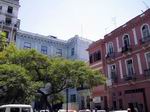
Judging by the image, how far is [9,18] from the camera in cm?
4050

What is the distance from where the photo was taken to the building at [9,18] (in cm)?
3909

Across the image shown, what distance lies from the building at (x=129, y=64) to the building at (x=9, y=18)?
18.4m

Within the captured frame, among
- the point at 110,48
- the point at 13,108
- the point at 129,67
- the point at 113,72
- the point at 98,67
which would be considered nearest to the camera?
the point at 13,108

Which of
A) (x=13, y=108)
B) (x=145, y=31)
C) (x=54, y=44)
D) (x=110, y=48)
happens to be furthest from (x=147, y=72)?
(x=54, y=44)

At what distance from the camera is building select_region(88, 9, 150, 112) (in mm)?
24500

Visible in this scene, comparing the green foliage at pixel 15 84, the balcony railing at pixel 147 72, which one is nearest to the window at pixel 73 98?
the balcony railing at pixel 147 72

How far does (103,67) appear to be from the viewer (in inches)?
1232

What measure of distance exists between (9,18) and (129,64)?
25315mm

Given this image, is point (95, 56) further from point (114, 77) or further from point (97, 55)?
point (114, 77)

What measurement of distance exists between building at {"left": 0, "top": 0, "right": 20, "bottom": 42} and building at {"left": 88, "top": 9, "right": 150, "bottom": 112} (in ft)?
60.5

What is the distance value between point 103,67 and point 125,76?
5.02 metres

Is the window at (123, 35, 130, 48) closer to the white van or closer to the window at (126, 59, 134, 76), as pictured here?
the window at (126, 59, 134, 76)

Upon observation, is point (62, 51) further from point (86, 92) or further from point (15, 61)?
point (15, 61)

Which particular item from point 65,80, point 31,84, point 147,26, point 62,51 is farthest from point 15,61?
point 62,51
